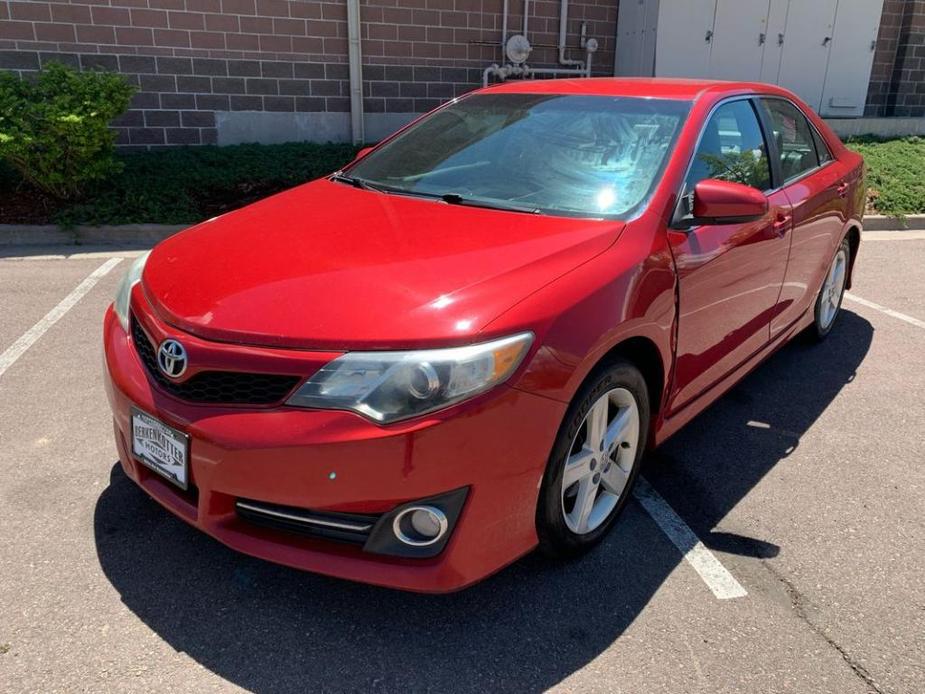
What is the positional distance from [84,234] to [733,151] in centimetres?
584

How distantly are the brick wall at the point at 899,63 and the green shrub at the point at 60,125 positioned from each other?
12085 millimetres

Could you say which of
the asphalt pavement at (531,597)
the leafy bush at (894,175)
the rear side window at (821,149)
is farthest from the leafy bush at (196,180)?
the leafy bush at (894,175)

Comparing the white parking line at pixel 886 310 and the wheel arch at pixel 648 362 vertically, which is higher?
the wheel arch at pixel 648 362

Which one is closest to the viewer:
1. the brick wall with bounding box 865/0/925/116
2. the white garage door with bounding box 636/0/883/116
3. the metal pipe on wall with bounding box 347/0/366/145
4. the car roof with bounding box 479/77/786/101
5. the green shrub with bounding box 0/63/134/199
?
the car roof with bounding box 479/77/786/101

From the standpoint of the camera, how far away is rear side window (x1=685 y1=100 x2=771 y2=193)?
3.16 meters

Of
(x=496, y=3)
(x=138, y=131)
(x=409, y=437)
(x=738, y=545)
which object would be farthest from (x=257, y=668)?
(x=496, y=3)

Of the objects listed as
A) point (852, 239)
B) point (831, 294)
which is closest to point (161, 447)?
point (831, 294)

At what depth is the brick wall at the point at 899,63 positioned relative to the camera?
1298 cm

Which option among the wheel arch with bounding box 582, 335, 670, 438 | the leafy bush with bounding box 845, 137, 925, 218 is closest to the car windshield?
the wheel arch with bounding box 582, 335, 670, 438

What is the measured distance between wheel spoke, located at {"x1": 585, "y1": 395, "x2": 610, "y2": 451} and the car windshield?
2.36 ft

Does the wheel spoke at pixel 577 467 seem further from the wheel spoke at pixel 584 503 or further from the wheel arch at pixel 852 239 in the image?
the wheel arch at pixel 852 239

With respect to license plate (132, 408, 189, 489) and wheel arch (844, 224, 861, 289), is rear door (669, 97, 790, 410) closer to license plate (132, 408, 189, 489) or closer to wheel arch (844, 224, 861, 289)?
wheel arch (844, 224, 861, 289)

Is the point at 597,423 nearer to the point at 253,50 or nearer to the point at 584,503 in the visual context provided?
the point at 584,503

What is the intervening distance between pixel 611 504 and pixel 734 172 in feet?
5.28
